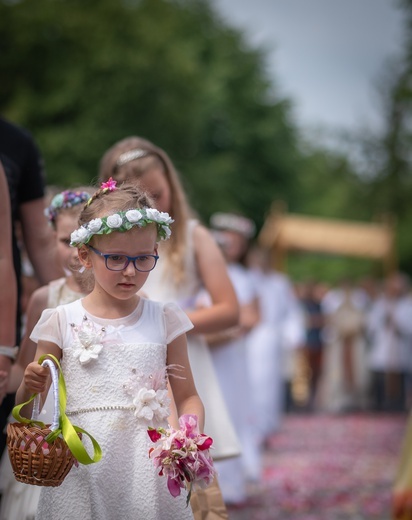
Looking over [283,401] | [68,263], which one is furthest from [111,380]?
[283,401]

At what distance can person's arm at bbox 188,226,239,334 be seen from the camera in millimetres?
5391

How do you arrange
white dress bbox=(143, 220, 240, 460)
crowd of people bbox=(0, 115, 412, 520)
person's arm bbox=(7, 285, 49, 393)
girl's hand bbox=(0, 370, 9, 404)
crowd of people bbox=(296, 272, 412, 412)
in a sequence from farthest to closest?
crowd of people bbox=(296, 272, 412, 412)
white dress bbox=(143, 220, 240, 460)
person's arm bbox=(7, 285, 49, 393)
girl's hand bbox=(0, 370, 9, 404)
crowd of people bbox=(0, 115, 412, 520)

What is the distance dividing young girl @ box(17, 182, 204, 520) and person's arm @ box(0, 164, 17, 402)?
0.57 m

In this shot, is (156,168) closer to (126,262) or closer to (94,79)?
(126,262)

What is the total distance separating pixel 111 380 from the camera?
12.6 feet

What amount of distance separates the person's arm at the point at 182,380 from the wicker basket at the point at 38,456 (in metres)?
0.56

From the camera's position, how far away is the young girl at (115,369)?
12.3 feet

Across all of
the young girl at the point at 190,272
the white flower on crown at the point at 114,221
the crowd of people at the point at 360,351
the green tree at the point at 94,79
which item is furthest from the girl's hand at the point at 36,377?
the green tree at the point at 94,79

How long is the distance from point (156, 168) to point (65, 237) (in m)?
0.73

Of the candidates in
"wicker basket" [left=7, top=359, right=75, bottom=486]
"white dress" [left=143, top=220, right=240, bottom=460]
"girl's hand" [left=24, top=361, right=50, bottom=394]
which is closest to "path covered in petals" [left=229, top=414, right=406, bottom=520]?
"white dress" [left=143, top=220, right=240, bottom=460]

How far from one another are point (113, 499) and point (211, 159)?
36.6m

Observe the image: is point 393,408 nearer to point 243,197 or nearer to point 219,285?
point 219,285

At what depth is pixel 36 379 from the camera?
12.1ft

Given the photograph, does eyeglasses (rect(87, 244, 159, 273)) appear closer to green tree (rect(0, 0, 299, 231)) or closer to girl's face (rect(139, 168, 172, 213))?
girl's face (rect(139, 168, 172, 213))
